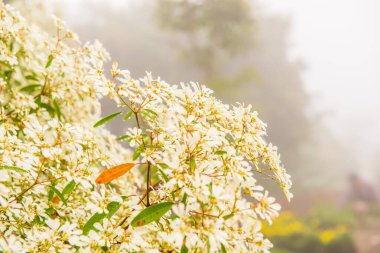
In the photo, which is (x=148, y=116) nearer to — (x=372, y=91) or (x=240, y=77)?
(x=240, y=77)

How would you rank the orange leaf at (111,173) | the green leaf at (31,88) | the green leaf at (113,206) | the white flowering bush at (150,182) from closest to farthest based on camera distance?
the white flowering bush at (150,182) → the green leaf at (113,206) → the orange leaf at (111,173) → the green leaf at (31,88)

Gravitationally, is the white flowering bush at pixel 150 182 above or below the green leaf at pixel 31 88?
below

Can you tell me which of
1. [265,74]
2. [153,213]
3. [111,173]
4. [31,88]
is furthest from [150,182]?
[265,74]

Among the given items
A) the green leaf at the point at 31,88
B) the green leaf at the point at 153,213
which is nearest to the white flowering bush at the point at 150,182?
the green leaf at the point at 153,213

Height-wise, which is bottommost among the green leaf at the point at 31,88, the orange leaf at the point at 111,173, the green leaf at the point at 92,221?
the green leaf at the point at 92,221

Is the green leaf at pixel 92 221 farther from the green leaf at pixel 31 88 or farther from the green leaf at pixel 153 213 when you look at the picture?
the green leaf at pixel 31 88

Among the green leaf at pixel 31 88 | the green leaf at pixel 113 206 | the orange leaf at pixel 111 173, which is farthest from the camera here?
the green leaf at pixel 31 88

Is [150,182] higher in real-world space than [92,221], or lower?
higher

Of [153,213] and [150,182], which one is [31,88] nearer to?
[150,182]

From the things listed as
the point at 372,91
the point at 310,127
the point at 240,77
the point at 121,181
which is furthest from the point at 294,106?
the point at 372,91
